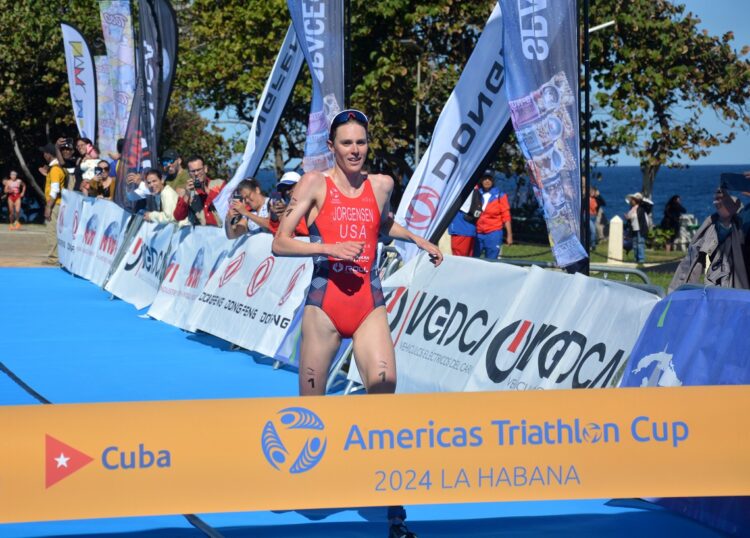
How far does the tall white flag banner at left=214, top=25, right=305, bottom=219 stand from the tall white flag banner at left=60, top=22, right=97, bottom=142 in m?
13.0

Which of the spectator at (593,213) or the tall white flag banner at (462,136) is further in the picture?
the spectator at (593,213)

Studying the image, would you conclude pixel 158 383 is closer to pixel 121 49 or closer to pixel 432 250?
pixel 432 250

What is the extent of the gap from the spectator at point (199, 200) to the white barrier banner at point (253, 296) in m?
2.22

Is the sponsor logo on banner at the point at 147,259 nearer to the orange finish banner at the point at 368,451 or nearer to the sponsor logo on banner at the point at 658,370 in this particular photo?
the sponsor logo on banner at the point at 658,370

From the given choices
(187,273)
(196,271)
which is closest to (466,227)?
(187,273)

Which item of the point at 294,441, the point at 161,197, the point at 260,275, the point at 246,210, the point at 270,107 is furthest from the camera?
the point at 161,197

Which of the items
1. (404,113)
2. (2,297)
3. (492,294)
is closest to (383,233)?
(492,294)

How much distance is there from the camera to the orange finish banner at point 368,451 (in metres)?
4.99

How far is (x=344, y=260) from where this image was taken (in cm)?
643

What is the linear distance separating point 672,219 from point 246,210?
25.6m

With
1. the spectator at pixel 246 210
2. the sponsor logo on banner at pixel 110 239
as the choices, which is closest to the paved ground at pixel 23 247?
the sponsor logo on banner at pixel 110 239

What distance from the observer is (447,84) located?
36.7 metres

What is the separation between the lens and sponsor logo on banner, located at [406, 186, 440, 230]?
11.0 metres

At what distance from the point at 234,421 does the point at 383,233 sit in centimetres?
195
